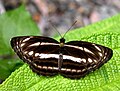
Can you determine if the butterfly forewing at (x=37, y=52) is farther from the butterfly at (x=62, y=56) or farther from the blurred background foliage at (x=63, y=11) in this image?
the blurred background foliage at (x=63, y=11)

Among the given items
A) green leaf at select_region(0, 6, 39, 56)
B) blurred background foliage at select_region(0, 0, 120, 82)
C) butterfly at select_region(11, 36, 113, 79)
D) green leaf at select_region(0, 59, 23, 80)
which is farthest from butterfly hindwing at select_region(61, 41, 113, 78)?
blurred background foliage at select_region(0, 0, 120, 82)

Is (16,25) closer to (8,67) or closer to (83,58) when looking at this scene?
(8,67)

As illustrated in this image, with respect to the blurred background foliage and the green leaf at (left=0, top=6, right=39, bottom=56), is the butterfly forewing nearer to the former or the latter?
the green leaf at (left=0, top=6, right=39, bottom=56)

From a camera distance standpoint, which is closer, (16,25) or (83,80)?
(83,80)

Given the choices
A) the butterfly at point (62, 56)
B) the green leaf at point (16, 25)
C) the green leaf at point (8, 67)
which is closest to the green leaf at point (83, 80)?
the butterfly at point (62, 56)

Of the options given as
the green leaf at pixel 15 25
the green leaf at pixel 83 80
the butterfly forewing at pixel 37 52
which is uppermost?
the green leaf at pixel 15 25

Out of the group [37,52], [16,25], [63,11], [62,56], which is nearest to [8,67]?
[37,52]

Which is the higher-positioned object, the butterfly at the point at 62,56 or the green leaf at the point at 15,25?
the green leaf at the point at 15,25

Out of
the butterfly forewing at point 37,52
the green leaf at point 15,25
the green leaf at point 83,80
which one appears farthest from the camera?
the green leaf at point 15,25
